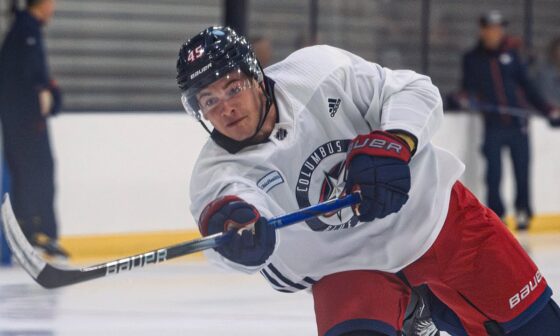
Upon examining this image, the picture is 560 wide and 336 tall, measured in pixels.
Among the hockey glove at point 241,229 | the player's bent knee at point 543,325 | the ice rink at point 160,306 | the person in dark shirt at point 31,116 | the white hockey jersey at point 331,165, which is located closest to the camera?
the hockey glove at point 241,229

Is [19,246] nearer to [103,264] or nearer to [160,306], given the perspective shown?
[103,264]

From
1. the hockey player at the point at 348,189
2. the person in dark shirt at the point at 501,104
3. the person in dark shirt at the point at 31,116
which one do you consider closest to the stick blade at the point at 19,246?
the hockey player at the point at 348,189

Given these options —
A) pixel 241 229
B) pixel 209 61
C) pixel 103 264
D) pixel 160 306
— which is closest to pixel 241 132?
pixel 209 61

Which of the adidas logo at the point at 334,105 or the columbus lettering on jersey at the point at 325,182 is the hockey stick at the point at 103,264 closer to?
the columbus lettering on jersey at the point at 325,182

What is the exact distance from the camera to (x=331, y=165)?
2.96 m

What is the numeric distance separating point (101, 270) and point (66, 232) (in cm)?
462

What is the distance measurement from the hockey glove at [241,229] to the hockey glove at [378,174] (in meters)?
0.20

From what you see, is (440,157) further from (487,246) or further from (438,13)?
(438,13)

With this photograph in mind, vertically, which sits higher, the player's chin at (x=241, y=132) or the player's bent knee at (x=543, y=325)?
the player's chin at (x=241, y=132)

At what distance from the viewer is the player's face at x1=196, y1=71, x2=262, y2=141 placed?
2.85 m

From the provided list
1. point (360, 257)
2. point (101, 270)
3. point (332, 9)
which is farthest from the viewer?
point (332, 9)

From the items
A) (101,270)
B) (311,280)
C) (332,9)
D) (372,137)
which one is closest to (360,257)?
(311,280)

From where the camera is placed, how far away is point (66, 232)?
23.9 ft

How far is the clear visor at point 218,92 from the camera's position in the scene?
286 cm
